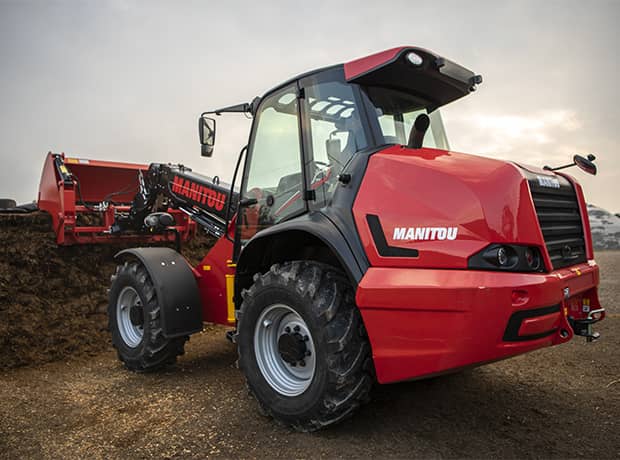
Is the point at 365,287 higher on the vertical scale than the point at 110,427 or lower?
higher


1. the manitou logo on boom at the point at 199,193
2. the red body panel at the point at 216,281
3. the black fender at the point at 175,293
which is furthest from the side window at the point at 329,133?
the manitou logo on boom at the point at 199,193

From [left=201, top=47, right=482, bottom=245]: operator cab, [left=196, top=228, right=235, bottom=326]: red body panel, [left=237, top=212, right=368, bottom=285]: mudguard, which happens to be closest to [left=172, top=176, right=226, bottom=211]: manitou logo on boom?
[left=196, top=228, right=235, bottom=326]: red body panel

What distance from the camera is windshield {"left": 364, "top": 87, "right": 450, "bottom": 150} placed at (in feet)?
11.9

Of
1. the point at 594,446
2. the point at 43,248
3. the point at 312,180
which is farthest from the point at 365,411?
the point at 43,248

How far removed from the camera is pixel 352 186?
11.1 ft

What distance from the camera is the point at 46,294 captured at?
606cm

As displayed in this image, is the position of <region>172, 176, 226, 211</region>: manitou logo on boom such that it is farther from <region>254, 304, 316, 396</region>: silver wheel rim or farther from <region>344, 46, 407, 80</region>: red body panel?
<region>344, 46, 407, 80</region>: red body panel

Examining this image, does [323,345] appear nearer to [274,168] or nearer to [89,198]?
[274,168]

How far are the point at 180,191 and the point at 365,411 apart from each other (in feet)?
11.7

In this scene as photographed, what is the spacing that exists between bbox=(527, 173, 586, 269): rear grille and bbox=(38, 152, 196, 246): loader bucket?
490 centimetres

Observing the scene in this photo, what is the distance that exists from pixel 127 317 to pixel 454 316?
151 inches

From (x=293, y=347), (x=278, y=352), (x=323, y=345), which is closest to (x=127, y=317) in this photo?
(x=278, y=352)

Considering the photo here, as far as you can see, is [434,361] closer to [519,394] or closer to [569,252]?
[569,252]

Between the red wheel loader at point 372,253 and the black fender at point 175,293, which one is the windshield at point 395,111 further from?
the black fender at point 175,293
